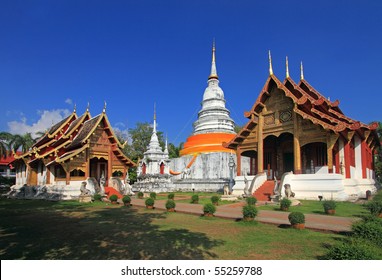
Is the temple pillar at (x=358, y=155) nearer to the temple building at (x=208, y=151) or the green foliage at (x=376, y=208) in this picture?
the green foliage at (x=376, y=208)

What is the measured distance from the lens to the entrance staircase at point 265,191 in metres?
19.1

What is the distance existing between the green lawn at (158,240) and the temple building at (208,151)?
966 inches

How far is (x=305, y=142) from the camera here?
765 inches

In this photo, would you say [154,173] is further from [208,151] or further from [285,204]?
[285,204]

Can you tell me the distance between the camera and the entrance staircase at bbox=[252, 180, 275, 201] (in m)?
19.1

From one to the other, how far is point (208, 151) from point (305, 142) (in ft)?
64.4

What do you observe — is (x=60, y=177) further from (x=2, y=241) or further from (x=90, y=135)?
(x=2, y=241)

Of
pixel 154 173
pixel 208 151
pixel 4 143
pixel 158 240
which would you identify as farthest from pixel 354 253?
pixel 4 143

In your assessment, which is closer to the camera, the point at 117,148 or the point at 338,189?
the point at 338,189

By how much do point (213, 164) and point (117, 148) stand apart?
1547 centimetres

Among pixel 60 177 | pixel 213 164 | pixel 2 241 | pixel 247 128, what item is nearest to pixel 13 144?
pixel 60 177

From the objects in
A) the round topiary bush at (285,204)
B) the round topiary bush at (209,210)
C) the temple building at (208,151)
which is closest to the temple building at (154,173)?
the temple building at (208,151)

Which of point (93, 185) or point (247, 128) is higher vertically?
point (247, 128)

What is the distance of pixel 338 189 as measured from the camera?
1755 cm
